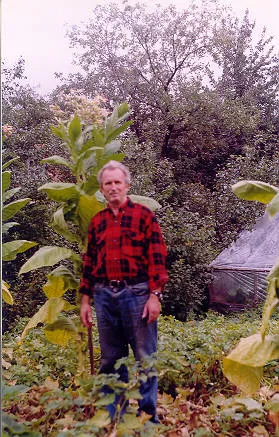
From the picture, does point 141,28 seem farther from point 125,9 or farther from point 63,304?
point 63,304

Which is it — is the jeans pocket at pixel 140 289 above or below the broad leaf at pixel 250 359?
above

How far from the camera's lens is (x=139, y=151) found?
775cm

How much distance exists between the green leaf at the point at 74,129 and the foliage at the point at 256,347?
0.92m

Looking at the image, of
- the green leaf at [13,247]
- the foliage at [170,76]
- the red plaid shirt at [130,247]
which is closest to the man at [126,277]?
the red plaid shirt at [130,247]

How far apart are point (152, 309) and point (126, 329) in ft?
0.59

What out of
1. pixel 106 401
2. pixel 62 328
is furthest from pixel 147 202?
pixel 106 401

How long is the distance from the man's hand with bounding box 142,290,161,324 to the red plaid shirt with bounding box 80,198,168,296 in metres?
0.05

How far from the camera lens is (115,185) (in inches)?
92.3

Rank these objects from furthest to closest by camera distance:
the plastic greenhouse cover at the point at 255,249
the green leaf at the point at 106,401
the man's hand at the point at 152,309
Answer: the plastic greenhouse cover at the point at 255,249, the man's hand at the point at 152,309, the green leaf at the point at 106,401

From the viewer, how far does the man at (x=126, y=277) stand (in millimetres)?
2311

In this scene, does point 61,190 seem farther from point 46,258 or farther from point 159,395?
point 159,395

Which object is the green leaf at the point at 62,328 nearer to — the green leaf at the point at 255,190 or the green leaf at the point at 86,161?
the green leaf at the point at 86,161

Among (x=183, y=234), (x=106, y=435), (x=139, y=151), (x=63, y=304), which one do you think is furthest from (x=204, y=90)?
(x=106, y=435)

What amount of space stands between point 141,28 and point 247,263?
489 cm
